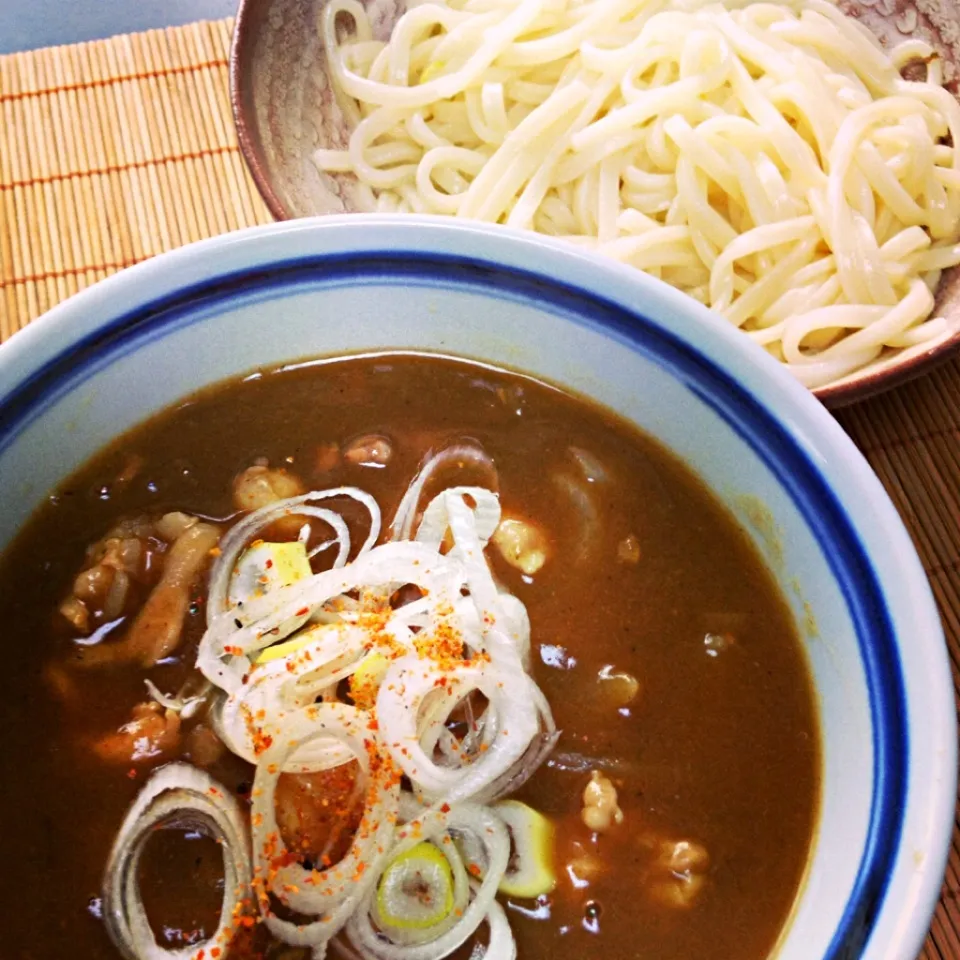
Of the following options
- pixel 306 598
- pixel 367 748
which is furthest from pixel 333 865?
pixel 306 598

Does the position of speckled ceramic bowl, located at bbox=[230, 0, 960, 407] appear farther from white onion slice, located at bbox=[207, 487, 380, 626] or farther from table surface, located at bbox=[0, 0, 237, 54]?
white onion slice, located at bbox=[207, 487, 380, 626]

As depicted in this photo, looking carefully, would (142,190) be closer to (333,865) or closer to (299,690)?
(299,690)

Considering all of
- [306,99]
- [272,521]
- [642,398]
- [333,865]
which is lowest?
[333,865]

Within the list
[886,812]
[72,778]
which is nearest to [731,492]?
[886,812]

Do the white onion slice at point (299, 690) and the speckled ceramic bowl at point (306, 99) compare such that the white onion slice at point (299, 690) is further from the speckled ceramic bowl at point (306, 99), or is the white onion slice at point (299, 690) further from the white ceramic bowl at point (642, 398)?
the speckled ceramic bowl at point (306, 99)

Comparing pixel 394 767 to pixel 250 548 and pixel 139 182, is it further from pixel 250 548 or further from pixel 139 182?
pixel 139 182
